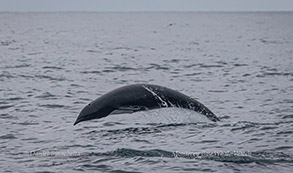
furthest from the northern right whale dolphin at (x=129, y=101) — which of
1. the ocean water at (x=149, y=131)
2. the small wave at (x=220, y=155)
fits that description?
the small wave at (x=220, y=155)

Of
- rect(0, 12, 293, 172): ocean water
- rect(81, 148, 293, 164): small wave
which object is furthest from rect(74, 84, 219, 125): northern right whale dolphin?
rect(81, 148, 293, 164): small wave

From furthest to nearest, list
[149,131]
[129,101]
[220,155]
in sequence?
[149,131] → [220,155] → [129,101]

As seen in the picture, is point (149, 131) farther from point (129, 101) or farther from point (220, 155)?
point (129, 101)

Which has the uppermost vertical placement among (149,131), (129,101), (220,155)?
(129,101)

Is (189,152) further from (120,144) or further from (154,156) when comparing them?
(120,144)

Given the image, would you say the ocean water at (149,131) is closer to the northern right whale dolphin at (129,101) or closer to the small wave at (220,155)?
the small wave at (220,155)

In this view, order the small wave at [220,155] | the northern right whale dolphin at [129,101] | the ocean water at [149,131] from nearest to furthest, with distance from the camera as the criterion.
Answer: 1. the northern right whale dolphin at [129,101]
2. the ocean water at [149,131]
3. the small wave at [220,155]

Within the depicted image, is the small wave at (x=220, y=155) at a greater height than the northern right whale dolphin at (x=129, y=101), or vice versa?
the northern right whale dolphin at (x=129, y=101)

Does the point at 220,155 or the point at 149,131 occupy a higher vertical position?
the point at 149,131

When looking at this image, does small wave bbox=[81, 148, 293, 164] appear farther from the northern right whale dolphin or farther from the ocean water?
A: the northern right whale dolphin

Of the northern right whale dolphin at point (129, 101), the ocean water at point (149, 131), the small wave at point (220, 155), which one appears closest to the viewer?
the northern right whale dolphin at point (129, 101)

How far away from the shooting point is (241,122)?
17.0m

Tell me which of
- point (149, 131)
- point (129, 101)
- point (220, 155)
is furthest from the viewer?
point (149, 131)

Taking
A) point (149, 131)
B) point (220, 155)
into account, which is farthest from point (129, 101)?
point (149, 131)
